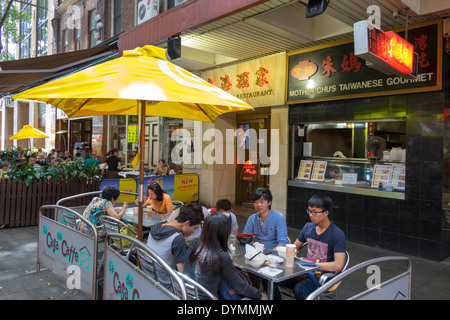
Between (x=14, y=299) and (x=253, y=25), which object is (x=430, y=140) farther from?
(x=14, y=299)

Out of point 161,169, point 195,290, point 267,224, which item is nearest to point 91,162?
point 161,169

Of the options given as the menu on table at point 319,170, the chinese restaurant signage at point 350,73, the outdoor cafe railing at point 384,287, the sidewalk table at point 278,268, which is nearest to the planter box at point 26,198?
the menu on table at point 319,170

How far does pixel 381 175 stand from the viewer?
277 inches

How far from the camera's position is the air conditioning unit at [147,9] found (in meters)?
12.3

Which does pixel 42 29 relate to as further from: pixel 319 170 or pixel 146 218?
pixel 146 218

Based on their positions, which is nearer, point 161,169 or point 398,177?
point 398,177

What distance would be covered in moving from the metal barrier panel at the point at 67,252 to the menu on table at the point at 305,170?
5.82 m

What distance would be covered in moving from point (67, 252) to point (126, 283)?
167 cm

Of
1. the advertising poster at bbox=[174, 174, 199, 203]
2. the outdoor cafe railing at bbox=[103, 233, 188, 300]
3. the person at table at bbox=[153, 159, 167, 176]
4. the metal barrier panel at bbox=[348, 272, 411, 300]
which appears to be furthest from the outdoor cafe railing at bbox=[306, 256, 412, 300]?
the person at table at bbox=[153, 159, 167, 176]

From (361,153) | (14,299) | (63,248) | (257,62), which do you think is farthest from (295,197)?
(14,299)

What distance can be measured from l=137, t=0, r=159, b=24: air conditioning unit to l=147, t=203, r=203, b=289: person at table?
35.1ft

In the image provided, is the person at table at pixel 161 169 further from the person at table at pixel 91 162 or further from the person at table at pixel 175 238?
the person at table at pixel 175 238

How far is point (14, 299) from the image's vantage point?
167 inches

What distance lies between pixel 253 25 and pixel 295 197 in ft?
13.8
